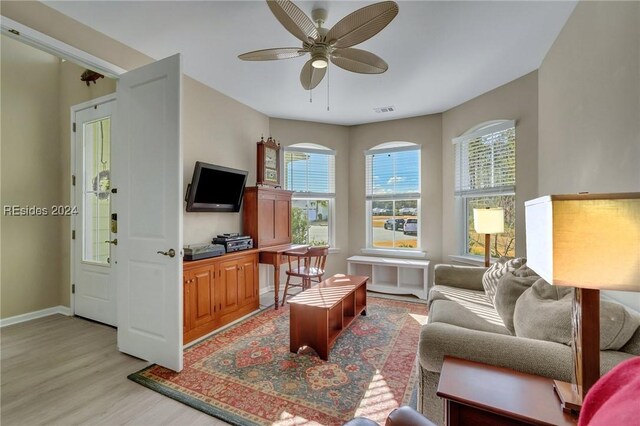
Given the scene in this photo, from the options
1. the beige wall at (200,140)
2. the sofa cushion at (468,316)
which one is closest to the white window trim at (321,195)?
the beige wall at (200,140)

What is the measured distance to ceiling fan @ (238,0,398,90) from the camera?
1660mm

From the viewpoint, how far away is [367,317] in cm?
340

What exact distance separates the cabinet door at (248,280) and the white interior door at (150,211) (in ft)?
3.77

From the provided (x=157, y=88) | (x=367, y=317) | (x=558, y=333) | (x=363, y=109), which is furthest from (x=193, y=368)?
(x=363, y=109)

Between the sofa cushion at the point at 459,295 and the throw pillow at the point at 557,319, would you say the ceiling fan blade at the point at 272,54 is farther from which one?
the sofa cushion at the point at 459,295

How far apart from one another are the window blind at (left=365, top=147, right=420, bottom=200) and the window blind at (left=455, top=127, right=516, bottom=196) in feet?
2.26

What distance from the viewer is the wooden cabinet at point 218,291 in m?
2.69

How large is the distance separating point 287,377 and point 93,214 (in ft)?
9.73

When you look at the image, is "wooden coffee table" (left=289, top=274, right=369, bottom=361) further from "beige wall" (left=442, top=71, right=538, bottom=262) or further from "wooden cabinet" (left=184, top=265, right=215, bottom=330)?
"beige wall" (left=442, top=71, right=538, bottom=262)

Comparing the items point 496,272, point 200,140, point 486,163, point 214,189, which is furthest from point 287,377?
point 486,163

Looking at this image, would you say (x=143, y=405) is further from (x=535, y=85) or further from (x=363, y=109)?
(x=535, y=85)

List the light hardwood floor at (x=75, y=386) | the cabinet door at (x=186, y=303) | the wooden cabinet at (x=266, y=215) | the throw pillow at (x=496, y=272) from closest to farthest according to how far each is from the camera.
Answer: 1. the light hardwood floor at (x=75, y=386)
2. the throw pillow at (x=496, y=272)
3. the cabinet door at (x=186, y=303)
4. the wooden cabinet at (x=266, y=215)

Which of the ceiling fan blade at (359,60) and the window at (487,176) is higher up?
the ceiling fan blade at (359,60)

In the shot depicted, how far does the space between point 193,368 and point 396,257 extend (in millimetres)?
3281
